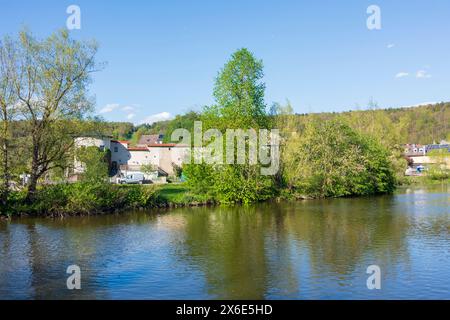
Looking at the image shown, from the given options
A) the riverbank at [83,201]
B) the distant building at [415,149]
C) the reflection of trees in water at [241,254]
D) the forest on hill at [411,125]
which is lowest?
the reflection of trees in water at [241,254]

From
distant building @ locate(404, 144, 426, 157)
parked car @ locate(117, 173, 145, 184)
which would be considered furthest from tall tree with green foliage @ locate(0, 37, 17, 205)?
distant building @ locate(404, 144, 426, 157)

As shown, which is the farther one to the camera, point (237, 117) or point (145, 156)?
point (145, 156)

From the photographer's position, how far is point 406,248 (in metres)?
19.7

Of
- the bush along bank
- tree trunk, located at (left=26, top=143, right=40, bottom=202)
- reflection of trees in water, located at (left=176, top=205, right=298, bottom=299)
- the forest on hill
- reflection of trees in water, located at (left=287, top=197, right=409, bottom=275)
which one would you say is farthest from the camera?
the forest on hill

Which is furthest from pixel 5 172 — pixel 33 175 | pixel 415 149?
pixel 415 149

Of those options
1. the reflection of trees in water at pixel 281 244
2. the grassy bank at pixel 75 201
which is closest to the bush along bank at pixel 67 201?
the grassy bank at pixel 75 201

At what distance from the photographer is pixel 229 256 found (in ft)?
61.2

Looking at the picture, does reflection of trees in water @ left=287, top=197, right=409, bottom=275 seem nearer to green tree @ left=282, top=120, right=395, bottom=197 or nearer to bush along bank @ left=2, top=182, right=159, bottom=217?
green tree @ left=282, top=120, right=395, bottom=197

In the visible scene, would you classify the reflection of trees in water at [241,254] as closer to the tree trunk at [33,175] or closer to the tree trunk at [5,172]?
the tree trunk at [33,175]

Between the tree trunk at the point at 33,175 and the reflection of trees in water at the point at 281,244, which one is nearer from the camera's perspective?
the reflection of trees in water at the point at 281,244

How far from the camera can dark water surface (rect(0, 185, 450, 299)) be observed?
14.2 m

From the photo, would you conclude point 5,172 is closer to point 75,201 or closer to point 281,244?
point 75,201

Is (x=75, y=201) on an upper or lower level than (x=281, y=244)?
upper

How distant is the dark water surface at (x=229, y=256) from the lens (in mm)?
14234
